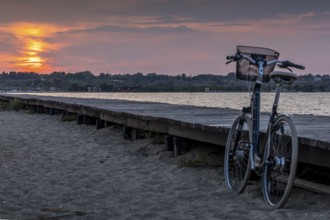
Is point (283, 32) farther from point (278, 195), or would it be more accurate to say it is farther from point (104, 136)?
point (278, 195)

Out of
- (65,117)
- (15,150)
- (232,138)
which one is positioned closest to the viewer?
(232,138)

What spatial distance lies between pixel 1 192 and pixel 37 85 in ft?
413

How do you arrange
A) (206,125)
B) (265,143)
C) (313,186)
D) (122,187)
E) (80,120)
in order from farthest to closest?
1. (80,120)
2. (206,125)
3. (122,187)
4. (313,186)
5. (265,143)

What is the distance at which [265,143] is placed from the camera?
5.36 meters

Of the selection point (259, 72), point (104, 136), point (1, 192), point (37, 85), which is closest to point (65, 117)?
point (104, 136)

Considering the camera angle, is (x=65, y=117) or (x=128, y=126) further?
(x=65, y=117)

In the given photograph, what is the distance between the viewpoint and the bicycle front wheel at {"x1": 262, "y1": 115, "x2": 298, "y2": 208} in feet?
16.6

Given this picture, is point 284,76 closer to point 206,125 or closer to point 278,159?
point 278,159

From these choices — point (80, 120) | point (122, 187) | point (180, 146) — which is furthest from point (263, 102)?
point (122, 187)

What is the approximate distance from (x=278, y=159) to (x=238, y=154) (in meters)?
1.11

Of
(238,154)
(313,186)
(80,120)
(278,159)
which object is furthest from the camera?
(80,120)

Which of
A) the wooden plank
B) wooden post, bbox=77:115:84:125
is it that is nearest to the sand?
the wooden plank

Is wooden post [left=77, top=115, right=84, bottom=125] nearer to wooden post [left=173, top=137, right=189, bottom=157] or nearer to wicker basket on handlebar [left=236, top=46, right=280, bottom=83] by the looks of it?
wooden post [left=173, top=137, right=189, bottom=157]

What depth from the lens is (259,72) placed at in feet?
18.7
